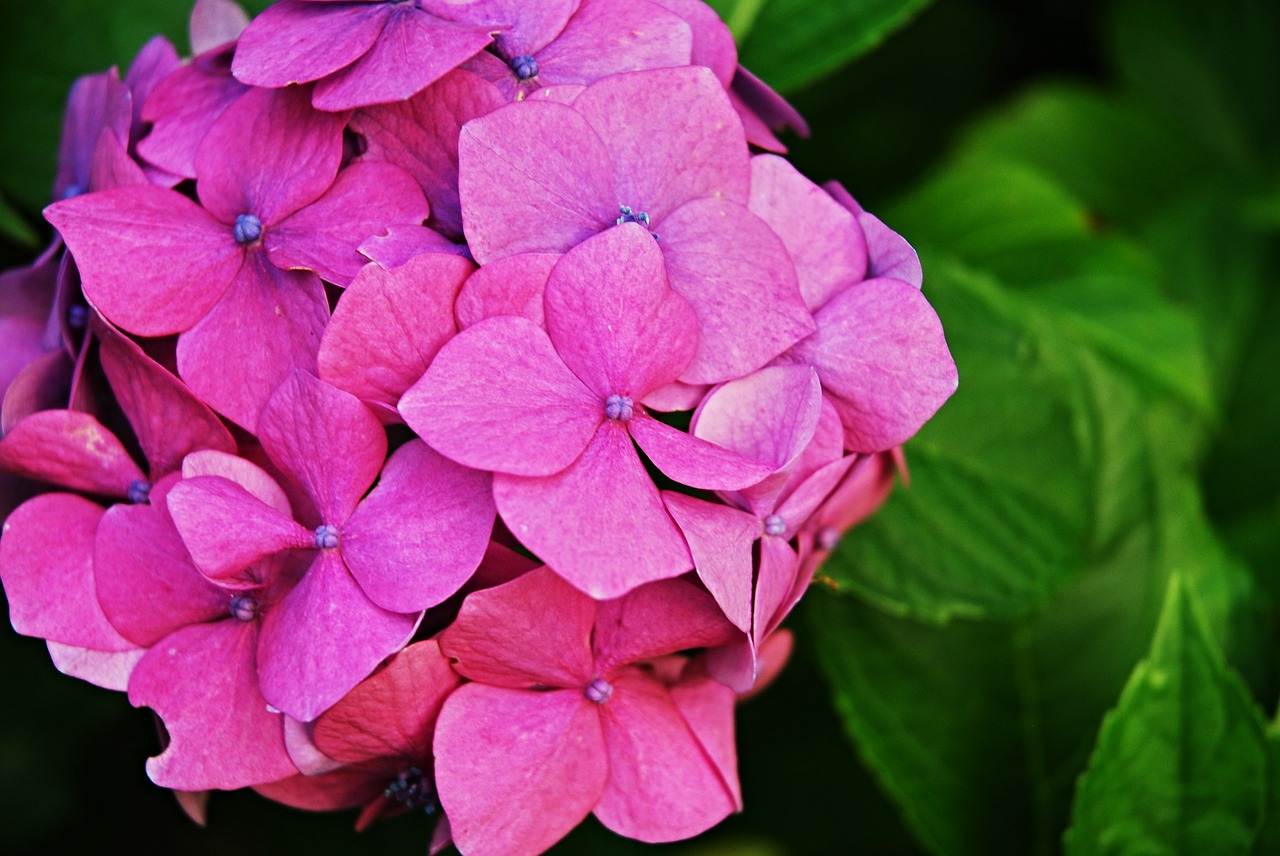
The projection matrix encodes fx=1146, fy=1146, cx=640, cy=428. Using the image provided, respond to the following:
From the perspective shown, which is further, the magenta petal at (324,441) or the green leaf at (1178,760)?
the green leaf at (1178,760)

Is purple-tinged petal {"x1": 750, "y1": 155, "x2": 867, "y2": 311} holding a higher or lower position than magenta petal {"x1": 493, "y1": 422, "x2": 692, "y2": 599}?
higher

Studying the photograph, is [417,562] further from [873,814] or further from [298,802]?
[873,814]

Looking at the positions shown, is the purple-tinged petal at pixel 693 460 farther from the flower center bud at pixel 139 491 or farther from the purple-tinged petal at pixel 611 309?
the flower center bud at pixel 139 491

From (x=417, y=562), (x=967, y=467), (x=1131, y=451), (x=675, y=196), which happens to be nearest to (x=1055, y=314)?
(x=1131, y=451)

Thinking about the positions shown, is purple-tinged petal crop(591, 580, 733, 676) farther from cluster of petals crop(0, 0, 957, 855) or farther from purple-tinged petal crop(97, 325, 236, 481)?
purple-tinged petal crop(97, 325, 236, 481)

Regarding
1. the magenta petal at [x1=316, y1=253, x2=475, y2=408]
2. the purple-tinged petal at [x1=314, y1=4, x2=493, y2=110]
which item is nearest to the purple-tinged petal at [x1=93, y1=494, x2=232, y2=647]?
the magenta petal at [x1=316, y1=253, x2=475, y2=408]

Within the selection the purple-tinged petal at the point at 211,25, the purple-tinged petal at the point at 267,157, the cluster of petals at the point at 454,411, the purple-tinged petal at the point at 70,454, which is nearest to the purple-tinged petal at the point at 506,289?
the cluster of petals at the point at 454,411
